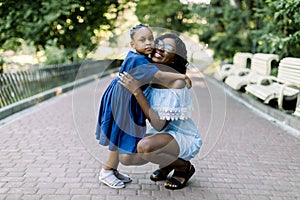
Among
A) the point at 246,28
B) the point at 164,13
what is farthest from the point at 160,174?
the point at 164,13

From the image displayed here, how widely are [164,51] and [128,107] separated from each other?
637mm

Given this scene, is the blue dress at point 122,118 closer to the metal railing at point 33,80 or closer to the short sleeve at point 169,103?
the short sleeve at point 169,103

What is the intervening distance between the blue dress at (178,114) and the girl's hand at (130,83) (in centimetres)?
19

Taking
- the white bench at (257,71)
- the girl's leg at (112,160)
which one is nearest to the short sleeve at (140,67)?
the girl's leg at (112,160)

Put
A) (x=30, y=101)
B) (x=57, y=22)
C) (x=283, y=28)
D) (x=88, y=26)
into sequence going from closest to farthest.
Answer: (x=30, y=101), (x=283, y=28), (x=57, y=22), (x=88, y=26)

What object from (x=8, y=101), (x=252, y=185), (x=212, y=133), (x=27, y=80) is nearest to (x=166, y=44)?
(x=212, y=133)

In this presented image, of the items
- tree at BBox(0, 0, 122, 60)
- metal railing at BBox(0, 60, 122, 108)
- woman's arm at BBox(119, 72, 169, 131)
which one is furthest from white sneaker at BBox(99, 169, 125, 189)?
tree at BBox(0, 0, 122, 60)

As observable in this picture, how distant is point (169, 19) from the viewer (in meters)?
35.2

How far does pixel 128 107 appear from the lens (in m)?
3.74

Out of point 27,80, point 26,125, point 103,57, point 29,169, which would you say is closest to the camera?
point 103,57

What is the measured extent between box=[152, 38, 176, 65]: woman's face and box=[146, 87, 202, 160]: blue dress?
293 millimetres

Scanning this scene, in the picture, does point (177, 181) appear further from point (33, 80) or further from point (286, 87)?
point (33, 80)

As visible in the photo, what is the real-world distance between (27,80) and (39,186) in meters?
6.59

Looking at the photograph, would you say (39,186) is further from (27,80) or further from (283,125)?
(27,80)
